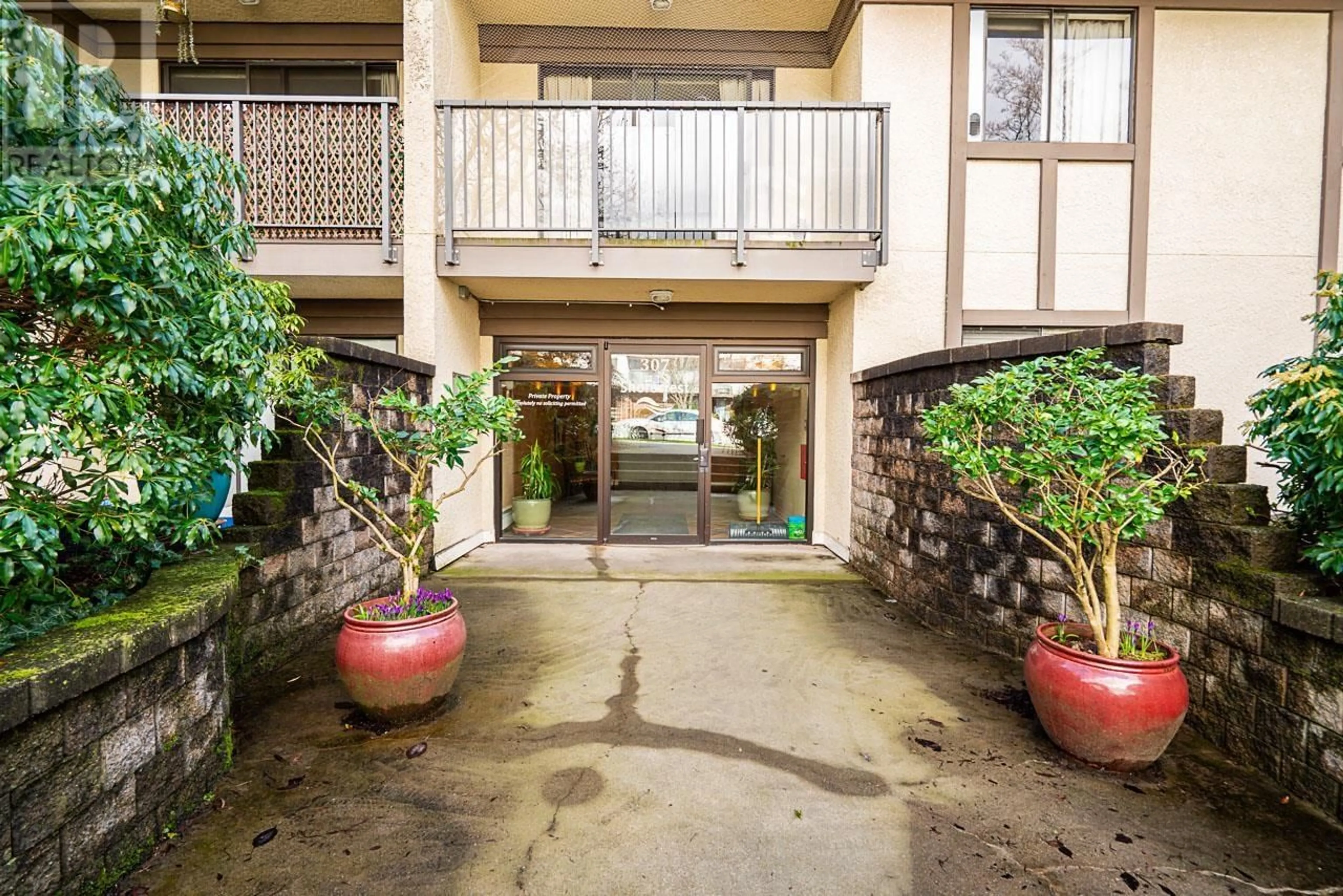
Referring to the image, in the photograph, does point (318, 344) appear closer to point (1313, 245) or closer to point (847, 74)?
point (847, 74)

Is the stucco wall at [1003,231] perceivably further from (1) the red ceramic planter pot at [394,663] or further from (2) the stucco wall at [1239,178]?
(1) the red ceramic planter pot at [394,663]

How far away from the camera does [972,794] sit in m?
2.53

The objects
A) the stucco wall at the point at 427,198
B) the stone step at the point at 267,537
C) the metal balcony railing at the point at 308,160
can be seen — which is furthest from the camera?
the metal balcony railing at the point at 308,160

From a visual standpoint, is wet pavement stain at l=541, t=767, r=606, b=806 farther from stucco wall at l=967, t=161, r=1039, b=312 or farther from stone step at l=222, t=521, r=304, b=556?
stucco wall at l=967, t=161, r=1039, b=312

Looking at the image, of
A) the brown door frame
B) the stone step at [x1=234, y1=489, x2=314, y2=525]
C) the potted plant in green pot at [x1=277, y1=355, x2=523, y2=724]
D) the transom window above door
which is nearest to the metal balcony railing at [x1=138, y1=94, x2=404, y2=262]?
the transom window above door

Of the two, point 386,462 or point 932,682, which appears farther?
point 386,462

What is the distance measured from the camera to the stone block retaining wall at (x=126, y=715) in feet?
5.52

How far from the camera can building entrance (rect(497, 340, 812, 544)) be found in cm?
733

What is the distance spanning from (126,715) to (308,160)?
18.8 ft

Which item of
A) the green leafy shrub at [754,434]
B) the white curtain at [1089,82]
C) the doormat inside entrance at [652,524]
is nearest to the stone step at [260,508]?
the doormat inside entrance at [652,524]

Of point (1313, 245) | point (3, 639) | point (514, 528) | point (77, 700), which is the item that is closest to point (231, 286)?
point (3, 639)

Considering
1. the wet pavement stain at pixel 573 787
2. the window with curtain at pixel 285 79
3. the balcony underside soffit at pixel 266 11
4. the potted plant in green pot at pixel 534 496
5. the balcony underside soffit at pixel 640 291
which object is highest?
the balcony underside soffit at pixel 266 11

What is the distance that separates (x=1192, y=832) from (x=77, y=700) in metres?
3.98

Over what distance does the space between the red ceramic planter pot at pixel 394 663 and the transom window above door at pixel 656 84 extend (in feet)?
21.7
